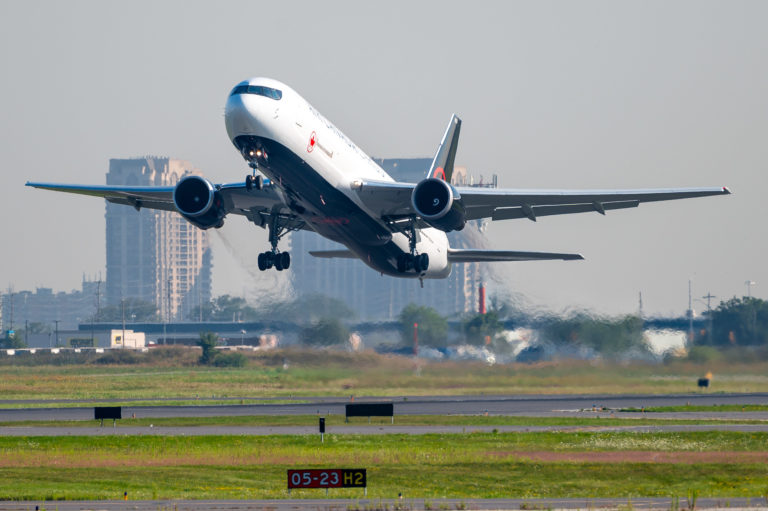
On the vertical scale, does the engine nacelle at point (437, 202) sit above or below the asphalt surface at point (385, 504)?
above

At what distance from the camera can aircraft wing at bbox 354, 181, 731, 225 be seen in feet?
152

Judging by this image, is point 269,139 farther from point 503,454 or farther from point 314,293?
point 314,293

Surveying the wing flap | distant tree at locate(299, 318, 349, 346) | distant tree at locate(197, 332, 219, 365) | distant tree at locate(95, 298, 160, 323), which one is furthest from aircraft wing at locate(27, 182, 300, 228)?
distant tree at locate(95, 298, 160, 323)

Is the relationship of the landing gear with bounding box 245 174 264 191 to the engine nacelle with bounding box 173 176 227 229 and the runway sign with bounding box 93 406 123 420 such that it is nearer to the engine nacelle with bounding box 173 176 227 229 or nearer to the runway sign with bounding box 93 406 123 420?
the engine nacelle with bounding box 173 176 227 229

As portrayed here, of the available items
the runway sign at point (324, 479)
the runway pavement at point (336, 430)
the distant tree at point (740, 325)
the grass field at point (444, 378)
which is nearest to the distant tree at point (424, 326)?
the grass field at point (444, 378)

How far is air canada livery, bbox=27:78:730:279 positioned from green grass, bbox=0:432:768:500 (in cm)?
933

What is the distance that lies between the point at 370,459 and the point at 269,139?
1212 cm

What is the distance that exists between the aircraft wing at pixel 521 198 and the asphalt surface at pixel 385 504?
19.2m

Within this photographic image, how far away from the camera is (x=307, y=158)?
42.8m

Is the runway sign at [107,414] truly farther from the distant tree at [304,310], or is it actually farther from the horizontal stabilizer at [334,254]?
the distant tree at [304,310]

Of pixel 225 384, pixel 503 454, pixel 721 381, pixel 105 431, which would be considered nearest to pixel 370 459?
pixel 503 454

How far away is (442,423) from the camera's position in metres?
50.1

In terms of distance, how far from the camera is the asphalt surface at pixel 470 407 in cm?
5522

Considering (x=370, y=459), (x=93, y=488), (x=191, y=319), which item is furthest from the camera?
(x=191, y=319)
